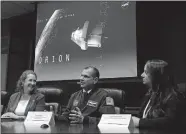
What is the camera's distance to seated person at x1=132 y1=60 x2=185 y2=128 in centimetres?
144

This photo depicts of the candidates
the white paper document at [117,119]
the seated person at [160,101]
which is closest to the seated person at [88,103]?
the white paper document at [117,119]

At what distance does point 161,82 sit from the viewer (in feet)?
5.47

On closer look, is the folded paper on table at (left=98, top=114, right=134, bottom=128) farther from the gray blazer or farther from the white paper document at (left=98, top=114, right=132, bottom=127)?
the gray blazer

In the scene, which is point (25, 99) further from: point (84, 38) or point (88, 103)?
point (84, 38)

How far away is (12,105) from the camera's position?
97.2 inches

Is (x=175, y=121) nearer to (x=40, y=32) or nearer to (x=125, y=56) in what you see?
(x=125, y=56)

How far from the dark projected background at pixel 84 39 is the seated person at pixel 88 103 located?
99 centimetres

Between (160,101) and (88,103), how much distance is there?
0.70 meters

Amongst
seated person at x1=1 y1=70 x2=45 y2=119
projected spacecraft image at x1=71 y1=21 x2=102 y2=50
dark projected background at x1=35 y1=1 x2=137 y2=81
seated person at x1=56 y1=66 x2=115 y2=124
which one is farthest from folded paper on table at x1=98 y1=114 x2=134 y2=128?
projected spacecraft image at x1=71 y1=21 x2=102 y2=50

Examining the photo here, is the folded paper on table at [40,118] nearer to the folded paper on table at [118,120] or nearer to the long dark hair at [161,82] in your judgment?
the folded paper on table at [118,120]

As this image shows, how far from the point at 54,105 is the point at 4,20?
2995mm

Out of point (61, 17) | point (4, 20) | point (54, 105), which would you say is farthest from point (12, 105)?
point (4, 20)

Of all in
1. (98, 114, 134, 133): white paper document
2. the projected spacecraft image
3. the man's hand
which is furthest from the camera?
the projected spacecraft image

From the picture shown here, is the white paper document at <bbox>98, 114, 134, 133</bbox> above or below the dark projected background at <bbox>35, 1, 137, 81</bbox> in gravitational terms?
below
